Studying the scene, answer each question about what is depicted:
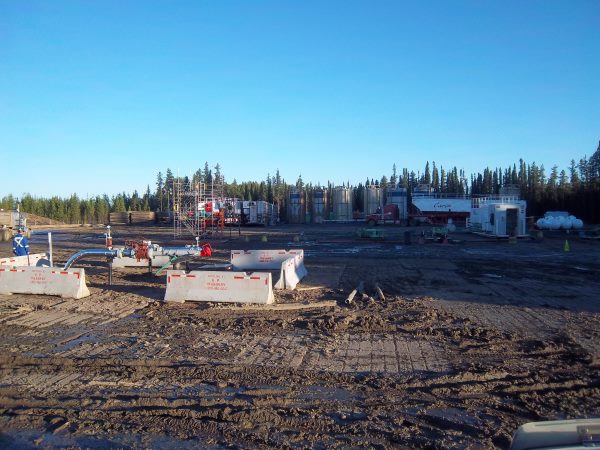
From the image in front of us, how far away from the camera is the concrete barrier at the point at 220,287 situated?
488 inches

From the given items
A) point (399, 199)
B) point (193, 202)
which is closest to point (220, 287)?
point (193, 202)

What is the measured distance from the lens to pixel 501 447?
16.2ft

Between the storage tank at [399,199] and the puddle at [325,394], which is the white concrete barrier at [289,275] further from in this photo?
the storage tank at [399,199]

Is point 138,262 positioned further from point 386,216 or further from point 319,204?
point 319,204

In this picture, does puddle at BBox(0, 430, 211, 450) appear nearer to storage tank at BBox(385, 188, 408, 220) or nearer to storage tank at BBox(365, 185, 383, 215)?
storage tank at BBox(385, 188, 408, 220)

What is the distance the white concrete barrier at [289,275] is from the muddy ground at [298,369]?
24.0 inches

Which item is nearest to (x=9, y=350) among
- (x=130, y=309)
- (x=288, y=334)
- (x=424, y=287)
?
(x=130, y=309)

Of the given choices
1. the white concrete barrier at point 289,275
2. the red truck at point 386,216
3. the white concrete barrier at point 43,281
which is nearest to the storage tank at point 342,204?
the red truck at point 386,216

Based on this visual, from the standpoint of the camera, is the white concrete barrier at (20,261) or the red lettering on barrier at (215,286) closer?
the red lettering on barrier at (215,286)

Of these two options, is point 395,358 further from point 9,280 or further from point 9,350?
point 9,280

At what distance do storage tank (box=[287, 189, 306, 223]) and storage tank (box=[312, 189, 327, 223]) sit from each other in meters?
1.97

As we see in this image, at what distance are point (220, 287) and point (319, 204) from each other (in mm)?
69143

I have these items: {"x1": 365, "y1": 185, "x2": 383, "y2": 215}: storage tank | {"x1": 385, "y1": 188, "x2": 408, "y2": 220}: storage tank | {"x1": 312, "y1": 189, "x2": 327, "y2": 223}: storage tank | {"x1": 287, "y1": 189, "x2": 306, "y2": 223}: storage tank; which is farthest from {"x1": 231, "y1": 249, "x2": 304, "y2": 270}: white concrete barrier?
{"x1": 287, "y1": 189, "x2": 306, "y2": 223}: storage tank

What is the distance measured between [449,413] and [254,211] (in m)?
61.2
